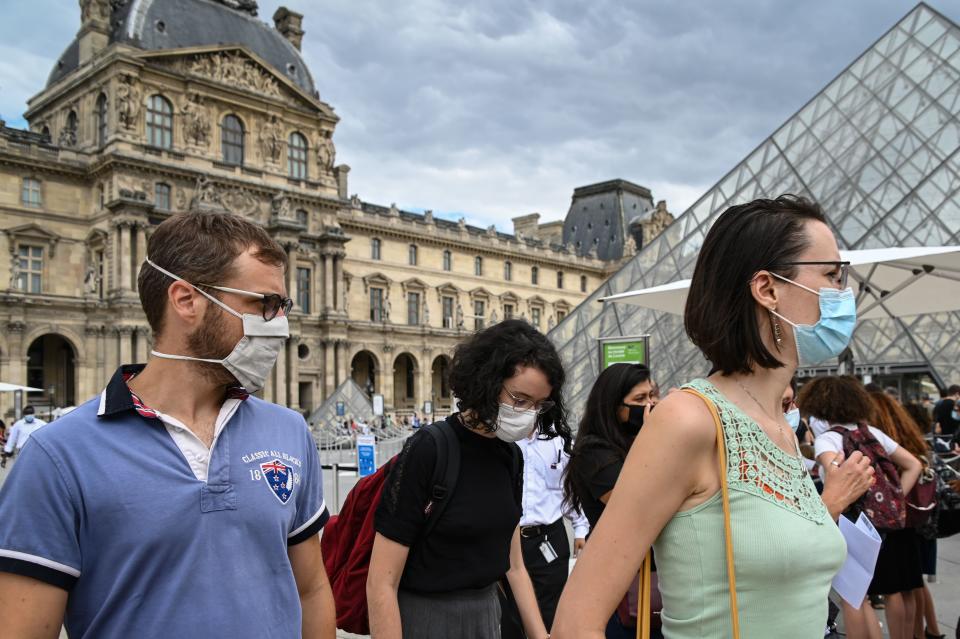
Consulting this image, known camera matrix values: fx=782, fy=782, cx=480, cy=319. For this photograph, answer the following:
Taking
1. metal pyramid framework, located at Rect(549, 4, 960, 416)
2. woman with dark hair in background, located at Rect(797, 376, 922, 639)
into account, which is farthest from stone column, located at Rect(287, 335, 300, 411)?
woman with dark hair in background, located at Rect(797, 376, 922, 639)

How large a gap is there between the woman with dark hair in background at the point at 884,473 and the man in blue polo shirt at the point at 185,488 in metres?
3.22

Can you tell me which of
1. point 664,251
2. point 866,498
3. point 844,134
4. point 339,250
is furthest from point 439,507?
point 339,250

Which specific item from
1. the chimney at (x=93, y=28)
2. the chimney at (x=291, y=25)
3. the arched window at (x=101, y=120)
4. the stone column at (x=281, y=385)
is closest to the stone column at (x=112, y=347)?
the stone column at (x=281, y=385)

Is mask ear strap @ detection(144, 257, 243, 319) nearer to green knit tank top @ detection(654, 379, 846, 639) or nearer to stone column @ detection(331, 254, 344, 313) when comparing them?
green knit tank top @ detection(654, 379, 846, 639)

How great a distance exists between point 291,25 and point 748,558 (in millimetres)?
45468

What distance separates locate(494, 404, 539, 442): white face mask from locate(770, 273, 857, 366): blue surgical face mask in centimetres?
122

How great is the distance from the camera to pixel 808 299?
1662mm

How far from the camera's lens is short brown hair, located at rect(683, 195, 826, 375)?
63.6 inches

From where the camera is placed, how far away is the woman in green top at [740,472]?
143 cm

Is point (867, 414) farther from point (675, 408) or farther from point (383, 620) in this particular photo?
point (675, 408)

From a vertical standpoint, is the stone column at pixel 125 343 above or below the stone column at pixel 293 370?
above

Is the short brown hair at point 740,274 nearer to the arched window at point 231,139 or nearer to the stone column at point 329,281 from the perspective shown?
the arched window at point 231,139

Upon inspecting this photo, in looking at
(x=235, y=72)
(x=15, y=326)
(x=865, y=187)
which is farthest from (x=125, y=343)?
(x=865, y=187)

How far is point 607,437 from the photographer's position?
348 centimetres
